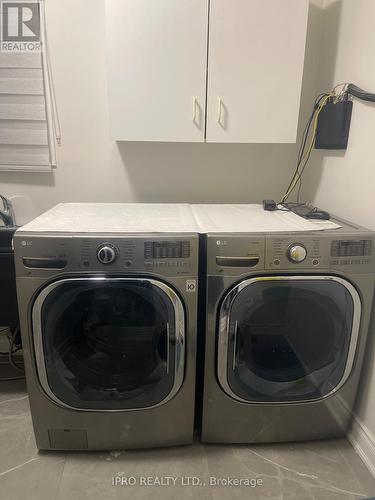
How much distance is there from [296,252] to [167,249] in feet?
1.53

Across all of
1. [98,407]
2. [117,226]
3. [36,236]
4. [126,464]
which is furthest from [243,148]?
[126,464]

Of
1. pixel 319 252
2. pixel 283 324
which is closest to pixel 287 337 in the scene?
pixel 283 324

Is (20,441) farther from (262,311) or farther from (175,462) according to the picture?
(262,311)

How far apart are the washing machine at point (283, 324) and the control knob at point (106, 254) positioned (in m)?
0.34

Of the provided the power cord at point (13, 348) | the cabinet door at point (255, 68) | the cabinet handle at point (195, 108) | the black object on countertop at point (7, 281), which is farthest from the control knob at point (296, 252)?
the power cord at point (13, 348)

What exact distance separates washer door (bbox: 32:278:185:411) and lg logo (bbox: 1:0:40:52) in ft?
4.16

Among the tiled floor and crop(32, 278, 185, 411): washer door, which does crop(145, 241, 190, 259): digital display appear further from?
the tiled floor

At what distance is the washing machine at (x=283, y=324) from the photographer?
1.26 meters

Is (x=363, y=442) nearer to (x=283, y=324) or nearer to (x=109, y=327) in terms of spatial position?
(x=283, y=324)

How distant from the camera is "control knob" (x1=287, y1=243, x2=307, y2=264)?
125 cm

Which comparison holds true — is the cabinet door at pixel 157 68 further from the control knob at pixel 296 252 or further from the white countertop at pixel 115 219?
the control knob at pixel 296 252

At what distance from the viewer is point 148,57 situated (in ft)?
4.80

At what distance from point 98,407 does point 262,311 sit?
0.75 meters

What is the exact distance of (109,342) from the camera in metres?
1.39
